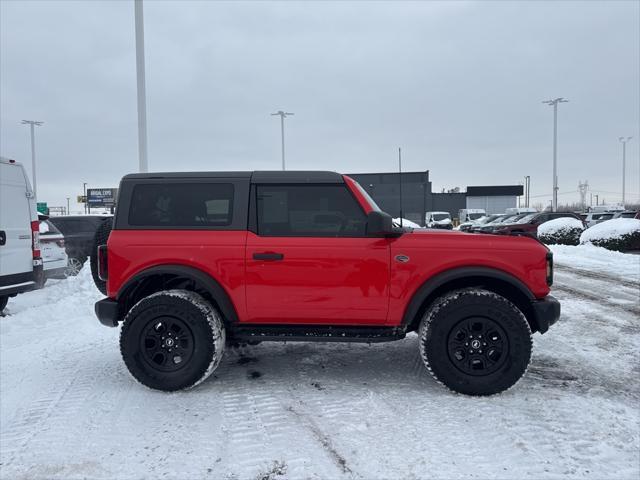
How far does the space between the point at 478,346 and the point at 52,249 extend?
912cm

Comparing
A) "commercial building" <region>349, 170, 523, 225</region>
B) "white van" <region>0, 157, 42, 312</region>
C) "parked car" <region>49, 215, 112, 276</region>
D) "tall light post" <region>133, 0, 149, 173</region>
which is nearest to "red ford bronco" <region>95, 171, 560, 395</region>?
"white van" <region>0, 157, 42, 312</region>

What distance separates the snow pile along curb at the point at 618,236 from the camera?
50.6ft

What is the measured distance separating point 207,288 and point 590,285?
8.67 m

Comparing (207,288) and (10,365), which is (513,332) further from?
(10,365)

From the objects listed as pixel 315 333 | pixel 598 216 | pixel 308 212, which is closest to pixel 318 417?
pixel 315 333

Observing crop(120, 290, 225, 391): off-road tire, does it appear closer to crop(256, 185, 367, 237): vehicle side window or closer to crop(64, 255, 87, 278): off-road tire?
crop(256, 185, 367, 237): vehicle side window

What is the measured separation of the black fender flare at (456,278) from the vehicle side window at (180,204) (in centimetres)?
189

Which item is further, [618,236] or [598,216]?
[598,216]

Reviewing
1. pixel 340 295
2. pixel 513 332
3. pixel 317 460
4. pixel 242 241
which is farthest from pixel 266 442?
pixel 513 332

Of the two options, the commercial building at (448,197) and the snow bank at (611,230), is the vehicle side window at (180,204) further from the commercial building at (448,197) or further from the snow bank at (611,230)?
the commercial building at (448,197)

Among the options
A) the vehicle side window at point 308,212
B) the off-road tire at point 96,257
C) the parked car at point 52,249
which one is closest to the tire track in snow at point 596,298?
the vehicle side window at point 308,212

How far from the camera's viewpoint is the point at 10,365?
15.2 ft

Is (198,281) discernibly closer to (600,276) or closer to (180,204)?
(180,204)

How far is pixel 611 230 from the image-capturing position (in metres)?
15.8
